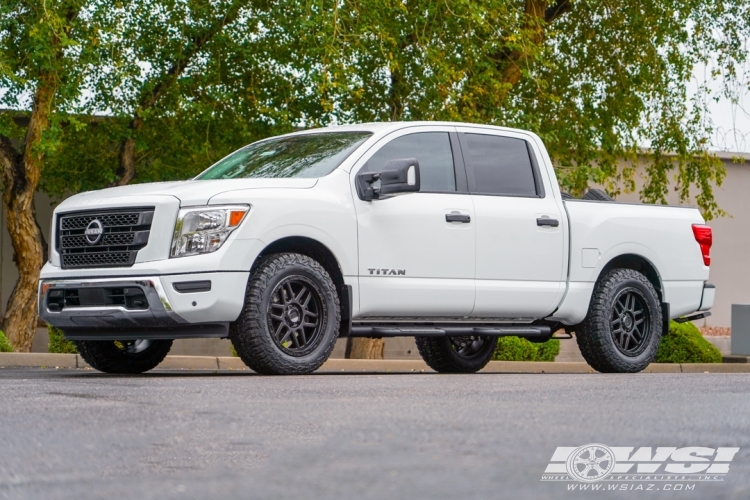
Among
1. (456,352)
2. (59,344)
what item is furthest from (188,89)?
(456,352)

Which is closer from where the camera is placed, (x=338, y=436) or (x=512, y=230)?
(x=338, y=436)

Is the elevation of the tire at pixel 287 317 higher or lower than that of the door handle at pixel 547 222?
lower

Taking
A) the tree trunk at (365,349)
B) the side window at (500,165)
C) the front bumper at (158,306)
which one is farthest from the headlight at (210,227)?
the tree trunk at (365,349)

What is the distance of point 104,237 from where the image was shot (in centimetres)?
948

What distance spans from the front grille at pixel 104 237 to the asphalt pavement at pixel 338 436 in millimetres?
1461

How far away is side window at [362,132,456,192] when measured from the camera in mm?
10430

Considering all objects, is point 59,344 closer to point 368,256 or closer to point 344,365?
point 344,365

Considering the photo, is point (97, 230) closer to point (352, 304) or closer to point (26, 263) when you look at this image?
point (352, 304)

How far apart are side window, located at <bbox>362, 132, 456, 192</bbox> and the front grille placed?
2.10 m

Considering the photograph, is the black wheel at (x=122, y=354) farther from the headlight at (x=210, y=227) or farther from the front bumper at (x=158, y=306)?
the headlight at (x=210, y=227)

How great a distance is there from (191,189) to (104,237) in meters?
0.78

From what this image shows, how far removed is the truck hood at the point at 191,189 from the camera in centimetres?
918

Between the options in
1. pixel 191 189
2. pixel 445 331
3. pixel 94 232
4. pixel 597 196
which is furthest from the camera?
pixel 597 196

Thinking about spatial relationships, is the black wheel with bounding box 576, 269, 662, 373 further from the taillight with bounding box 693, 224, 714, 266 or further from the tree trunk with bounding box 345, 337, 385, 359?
the tree trunk with bounding box 345, 337, 385, 359
